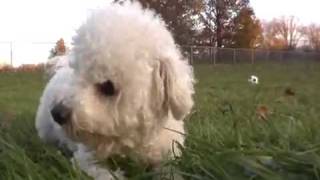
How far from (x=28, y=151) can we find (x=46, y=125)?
74 cm

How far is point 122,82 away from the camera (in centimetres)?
329

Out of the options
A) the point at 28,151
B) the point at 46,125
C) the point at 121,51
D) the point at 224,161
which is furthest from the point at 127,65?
the point at 46,125

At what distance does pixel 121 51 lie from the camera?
10.8 feet

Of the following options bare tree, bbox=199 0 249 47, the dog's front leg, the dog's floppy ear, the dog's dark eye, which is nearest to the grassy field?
the dog's front leg

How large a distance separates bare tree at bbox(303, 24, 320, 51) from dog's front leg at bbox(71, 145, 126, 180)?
45.2 m

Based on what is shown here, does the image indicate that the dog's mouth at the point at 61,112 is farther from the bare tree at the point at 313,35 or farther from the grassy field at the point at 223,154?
the bare tree at the point at 313,35

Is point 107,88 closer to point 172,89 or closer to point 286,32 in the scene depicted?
point 172,89

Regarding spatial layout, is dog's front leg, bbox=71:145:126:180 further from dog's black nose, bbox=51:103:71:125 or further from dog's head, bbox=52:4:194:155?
dog's black nose, bbox=51:103:71:125

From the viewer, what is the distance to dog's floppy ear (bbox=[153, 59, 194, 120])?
3424 mm

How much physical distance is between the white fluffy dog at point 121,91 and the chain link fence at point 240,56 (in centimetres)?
2704

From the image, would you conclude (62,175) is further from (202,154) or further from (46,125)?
(46,125)

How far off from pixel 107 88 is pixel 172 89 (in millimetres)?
346

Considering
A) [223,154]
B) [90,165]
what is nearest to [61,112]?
[90,165]

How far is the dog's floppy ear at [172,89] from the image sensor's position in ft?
11.2
